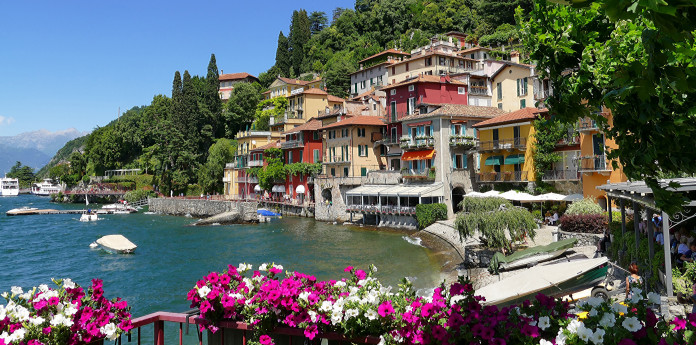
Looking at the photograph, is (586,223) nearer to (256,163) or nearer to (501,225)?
(501,225)

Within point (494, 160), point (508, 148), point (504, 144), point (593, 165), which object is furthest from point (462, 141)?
point (593, 165)

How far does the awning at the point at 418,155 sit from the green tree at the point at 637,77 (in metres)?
34.2

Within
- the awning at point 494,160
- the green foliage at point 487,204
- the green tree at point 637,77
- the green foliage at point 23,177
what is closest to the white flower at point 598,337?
the green tree at point 637,77

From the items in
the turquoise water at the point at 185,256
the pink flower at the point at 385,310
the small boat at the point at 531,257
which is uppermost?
the pink flower at the point at 385,310

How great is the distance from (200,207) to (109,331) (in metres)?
63.1

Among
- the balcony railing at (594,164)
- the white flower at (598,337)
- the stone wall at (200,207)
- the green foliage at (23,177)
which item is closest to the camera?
the white flower at (598,337)

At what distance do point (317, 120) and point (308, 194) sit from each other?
10.4 m

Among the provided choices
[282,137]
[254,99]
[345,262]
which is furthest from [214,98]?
[345,262]

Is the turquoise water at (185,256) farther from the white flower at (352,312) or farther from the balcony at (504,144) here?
the white flower at (352,312)

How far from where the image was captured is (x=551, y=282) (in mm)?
12750

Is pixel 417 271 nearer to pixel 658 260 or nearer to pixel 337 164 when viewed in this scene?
pixel 658 260

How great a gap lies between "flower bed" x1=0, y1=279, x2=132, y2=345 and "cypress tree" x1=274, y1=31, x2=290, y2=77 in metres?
103

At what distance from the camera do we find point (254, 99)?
277 ft

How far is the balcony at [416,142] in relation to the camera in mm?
41344
